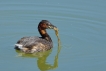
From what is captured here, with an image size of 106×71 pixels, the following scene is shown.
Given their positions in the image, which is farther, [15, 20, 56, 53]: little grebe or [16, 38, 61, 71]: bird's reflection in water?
[15, 20, 56, 53]: little grebe

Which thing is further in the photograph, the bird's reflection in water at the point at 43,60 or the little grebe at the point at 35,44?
the little grebe at the point at 35,44

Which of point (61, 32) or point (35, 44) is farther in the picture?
point (61, 32)

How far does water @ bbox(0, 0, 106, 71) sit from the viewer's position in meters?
10.9

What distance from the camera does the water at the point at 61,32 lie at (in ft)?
35.7

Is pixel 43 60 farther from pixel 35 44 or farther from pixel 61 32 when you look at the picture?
pixel 61 32

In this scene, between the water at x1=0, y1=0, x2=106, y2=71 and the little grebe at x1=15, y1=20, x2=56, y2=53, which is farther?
the little grebe at x1=15, y1=20, x2=56, y2=53

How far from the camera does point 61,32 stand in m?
12.7

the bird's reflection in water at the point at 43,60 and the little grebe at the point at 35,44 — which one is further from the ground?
the little grebe at the point at 35,44

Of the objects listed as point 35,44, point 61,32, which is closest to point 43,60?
point 35,44

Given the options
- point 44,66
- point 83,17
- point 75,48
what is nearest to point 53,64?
point 44,66

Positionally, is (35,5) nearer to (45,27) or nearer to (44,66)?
(45,27)

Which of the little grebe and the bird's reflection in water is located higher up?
the little grebe

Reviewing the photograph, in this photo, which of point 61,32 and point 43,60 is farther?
point 61,32

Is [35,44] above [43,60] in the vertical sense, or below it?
above
